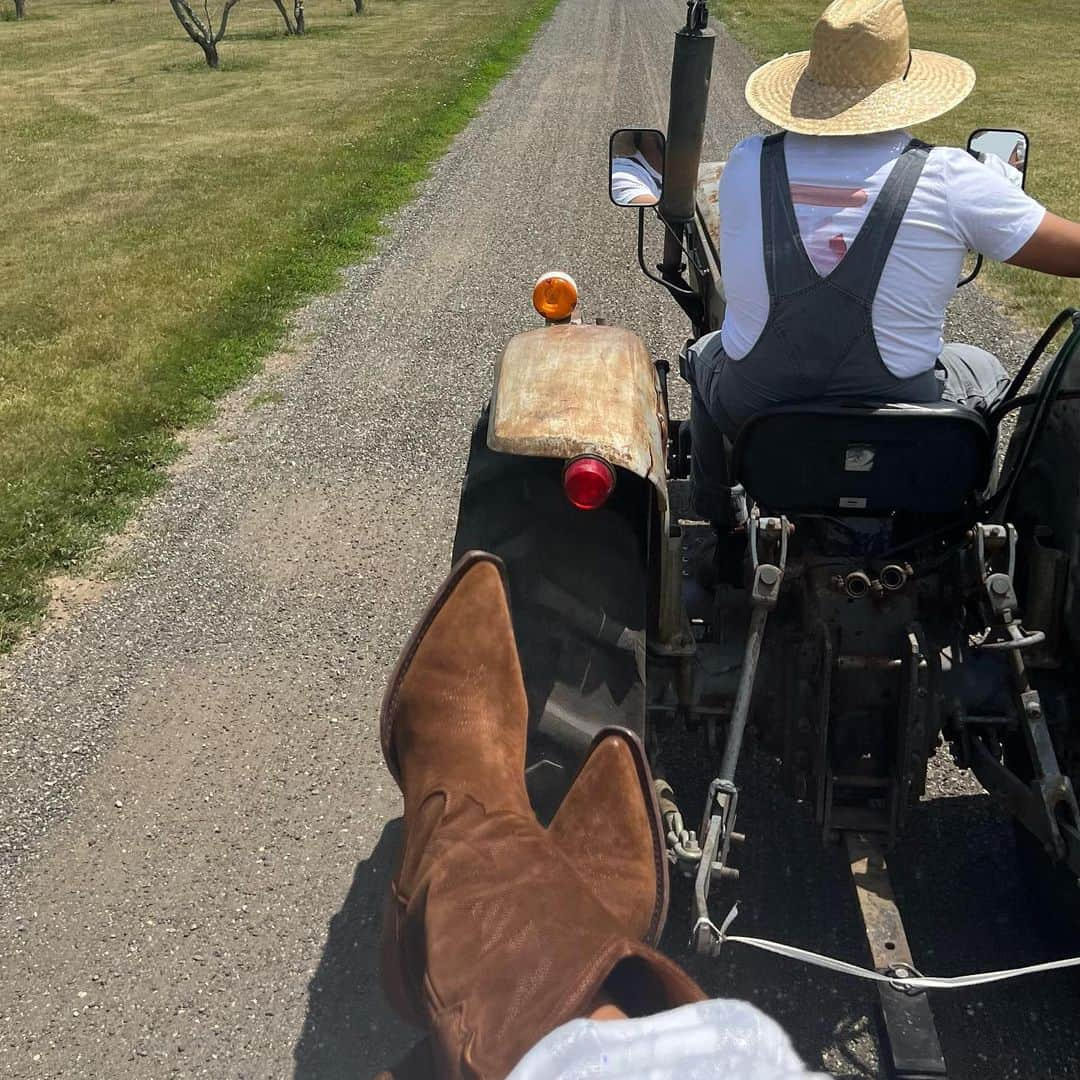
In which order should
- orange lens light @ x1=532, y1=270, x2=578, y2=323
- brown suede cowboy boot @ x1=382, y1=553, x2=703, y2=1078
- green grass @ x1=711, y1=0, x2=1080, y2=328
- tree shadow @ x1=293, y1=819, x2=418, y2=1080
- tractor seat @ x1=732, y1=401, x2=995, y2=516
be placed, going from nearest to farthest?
brown suede cowboy boot @ x1=382, y1=553, x2=703, y2=1078 < tractor seat @ x1=732, y1=401, x2=995, y2=516 < tree shadow @ x1=293, y1=819, x2=418, y2=1080 < orange lens light @ x1=532, y1=270, x2=578, y2=323 < green grass @ x1=711, y1=0, x2=1080, y2=328

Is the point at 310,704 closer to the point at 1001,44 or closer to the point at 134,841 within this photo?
the point at 134,841

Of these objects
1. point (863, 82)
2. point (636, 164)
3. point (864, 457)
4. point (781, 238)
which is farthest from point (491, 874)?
point (636, 164)

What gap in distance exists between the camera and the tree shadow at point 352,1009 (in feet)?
7.45

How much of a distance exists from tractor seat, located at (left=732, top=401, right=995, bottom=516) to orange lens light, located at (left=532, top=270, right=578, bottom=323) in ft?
3.87

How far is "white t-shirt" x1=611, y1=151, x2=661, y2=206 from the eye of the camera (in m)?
3.51

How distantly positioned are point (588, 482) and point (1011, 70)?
19186 millimetres

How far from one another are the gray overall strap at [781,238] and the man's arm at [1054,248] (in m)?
0.40

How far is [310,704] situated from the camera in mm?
3395

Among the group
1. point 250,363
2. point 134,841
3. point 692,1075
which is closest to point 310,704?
point 134,841

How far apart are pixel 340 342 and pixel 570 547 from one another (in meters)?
4.80

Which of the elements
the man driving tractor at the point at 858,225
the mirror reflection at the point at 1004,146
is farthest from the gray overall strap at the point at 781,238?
the mirror reflection at the point at 1004,146

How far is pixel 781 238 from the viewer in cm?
212

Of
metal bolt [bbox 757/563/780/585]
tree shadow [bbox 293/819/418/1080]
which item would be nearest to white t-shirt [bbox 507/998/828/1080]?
metal bolt [bbox 757/563/780/585]

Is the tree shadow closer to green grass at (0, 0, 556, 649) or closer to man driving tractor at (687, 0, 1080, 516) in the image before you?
man driving tractor at (687, 0, 1080, 516)
